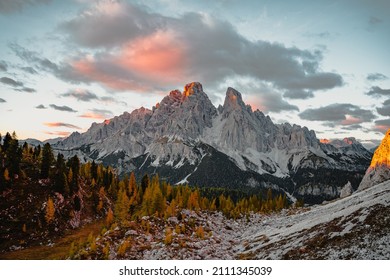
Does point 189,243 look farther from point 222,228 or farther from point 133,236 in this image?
point 222,228

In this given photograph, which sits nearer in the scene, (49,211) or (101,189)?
(49,211)

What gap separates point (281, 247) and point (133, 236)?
28.1 meters

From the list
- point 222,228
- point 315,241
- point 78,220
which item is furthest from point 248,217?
point 315,241

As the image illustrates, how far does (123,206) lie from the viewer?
3324 inches

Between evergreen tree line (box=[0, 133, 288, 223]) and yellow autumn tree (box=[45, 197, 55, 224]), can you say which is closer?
yellow autumn tree (box=[45, 197, 55, 224])

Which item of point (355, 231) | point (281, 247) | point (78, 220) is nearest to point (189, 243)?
point (281, 247)

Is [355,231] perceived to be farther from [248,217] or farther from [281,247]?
[248,217]

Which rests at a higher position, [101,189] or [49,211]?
[101,189]

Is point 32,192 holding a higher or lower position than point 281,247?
higher

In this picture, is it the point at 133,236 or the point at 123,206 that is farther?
the point at 123,206

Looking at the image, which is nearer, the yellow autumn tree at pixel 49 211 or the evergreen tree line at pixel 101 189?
the yellow autumn tree at pixel 49 211

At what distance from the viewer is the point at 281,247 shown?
54625 millimetres
